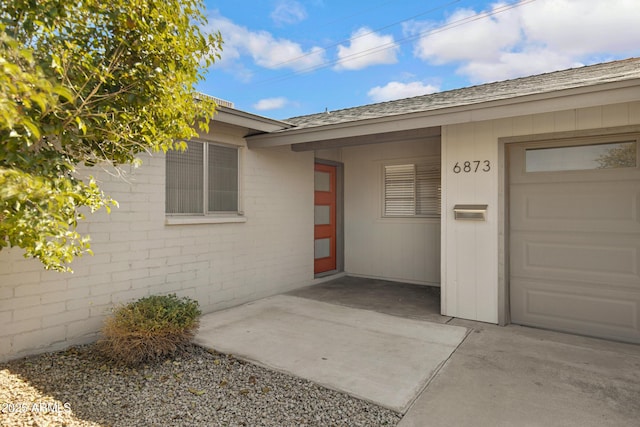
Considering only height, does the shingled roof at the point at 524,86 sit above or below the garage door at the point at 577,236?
above

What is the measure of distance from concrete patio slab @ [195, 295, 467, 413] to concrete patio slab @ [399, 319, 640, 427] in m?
0.18

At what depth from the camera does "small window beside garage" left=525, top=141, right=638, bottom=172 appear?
3912 mm

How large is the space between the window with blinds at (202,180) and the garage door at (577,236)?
389 cm

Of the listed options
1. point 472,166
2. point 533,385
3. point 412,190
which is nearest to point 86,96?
point 533,385

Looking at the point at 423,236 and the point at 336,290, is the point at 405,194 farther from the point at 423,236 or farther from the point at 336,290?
the point at 336,290

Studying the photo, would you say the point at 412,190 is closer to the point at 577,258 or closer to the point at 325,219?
the point at 325,219

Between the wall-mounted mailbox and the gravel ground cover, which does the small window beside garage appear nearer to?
the wall-mounted mailbox

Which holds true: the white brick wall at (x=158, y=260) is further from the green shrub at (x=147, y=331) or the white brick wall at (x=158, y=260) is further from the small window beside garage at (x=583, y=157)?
the small window beside garage at (x=583, y=157)

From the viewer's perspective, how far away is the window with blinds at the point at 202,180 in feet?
15.5

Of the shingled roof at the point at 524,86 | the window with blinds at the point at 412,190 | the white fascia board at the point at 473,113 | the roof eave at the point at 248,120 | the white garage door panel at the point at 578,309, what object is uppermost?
the shingled roof at the point at 524,86

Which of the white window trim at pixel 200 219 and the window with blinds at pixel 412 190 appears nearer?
the white window trim at pixel 200 219

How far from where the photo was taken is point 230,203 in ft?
18.0

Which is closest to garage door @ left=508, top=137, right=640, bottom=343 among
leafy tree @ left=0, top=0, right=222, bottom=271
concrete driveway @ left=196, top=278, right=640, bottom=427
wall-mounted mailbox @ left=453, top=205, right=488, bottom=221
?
concrete driveway @ left=196, top=278, right=640, bottom=427

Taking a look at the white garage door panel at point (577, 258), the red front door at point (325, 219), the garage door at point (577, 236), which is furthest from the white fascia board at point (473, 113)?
the red front door at point (325, 219)
